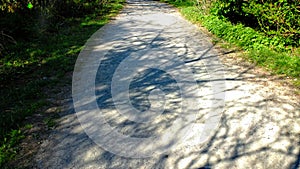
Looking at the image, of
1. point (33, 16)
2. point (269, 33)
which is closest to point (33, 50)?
point (33, 16)

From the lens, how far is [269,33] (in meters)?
6.69

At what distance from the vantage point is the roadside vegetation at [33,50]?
12.6ft

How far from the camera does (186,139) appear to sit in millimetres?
3375

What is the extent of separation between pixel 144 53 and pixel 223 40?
9.66 ft

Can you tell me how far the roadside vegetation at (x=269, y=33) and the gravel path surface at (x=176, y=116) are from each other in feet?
2.22

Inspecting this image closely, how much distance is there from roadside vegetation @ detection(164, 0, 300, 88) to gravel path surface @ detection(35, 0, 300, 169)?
0.68 meters

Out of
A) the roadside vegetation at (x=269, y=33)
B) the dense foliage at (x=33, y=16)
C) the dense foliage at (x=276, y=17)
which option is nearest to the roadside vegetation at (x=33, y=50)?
the dense foliage at (x=33, y=16)

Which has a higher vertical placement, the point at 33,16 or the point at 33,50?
the point at 33,16

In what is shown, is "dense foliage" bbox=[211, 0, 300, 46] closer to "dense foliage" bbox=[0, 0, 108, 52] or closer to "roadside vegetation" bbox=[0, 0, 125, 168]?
"roadside vegetation" bbox=[0, 0, 125, 168]

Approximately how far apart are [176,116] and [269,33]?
455cm

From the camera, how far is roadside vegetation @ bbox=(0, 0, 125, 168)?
12.6ft

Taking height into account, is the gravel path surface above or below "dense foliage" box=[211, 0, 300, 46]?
below

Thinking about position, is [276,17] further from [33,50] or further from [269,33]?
[33,50]

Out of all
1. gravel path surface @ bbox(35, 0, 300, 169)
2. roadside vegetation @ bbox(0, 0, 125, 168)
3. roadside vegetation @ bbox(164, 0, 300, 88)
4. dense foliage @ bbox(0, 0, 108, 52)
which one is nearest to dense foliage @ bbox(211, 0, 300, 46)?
roadside vegetation @ bbox(164, 0, 300, 88)
